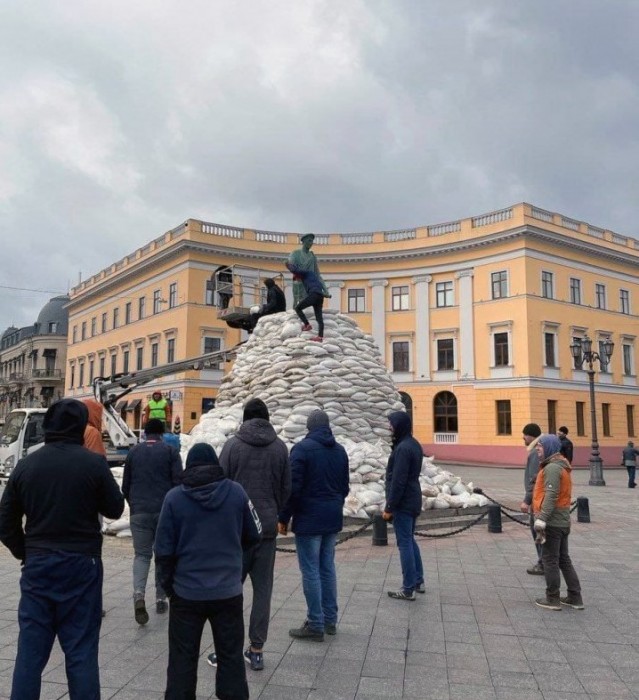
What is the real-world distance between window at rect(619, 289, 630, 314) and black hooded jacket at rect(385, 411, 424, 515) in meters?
35.1

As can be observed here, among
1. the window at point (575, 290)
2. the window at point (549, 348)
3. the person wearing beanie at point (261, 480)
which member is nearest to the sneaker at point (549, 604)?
the person wearing beanie at point (261, 480)

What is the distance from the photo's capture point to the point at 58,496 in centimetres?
311

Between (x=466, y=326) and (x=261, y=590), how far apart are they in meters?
31.6

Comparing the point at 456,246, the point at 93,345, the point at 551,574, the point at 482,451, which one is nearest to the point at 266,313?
the point at 551,574

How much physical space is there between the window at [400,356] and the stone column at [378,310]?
2.43 ft

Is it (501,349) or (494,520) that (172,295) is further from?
(494,520)

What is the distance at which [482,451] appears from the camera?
3203 centimetres

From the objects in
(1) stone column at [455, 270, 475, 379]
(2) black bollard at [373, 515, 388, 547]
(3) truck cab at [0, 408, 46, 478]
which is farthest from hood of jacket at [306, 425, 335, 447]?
(1) stone column at [455, 270, 475, 379]

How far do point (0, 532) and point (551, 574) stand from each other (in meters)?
4.53

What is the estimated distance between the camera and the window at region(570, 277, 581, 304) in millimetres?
34438

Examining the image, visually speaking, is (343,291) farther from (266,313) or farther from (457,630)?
(457,630)

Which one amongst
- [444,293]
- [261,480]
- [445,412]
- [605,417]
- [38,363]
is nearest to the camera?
[261,480]

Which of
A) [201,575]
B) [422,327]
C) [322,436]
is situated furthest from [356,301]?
[201,575]

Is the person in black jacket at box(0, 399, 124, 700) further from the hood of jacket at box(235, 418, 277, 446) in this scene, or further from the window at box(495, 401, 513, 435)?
the window at box(495, 401, 513, 435)
